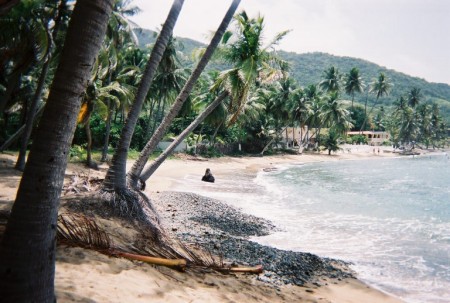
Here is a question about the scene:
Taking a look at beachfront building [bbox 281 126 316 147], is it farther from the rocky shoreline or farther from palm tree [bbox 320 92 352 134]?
the rocky shoreline

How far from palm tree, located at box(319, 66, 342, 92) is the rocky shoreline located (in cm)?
6482

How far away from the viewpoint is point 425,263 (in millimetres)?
9656

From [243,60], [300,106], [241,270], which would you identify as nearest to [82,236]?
[241,270]

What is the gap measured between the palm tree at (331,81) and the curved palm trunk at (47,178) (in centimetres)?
7363

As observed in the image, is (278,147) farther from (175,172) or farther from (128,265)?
(128,265)

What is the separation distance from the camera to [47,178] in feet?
9.39

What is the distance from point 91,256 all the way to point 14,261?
2.13 metres

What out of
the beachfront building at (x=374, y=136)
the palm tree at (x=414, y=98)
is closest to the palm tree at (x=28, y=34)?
the beachfront building at (x=374, y=136)

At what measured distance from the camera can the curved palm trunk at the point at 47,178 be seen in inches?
109

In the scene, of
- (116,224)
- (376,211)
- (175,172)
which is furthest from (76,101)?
(175,172)

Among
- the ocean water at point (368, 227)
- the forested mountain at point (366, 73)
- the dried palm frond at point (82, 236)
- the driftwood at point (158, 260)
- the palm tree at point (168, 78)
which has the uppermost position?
the forested mountain at point (366, 73)

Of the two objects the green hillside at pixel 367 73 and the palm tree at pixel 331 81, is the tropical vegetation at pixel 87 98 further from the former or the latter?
the green hillside at pixel 367 73

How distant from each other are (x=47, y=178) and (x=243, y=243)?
657cm

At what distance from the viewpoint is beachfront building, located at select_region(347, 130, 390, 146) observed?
8831 cm
